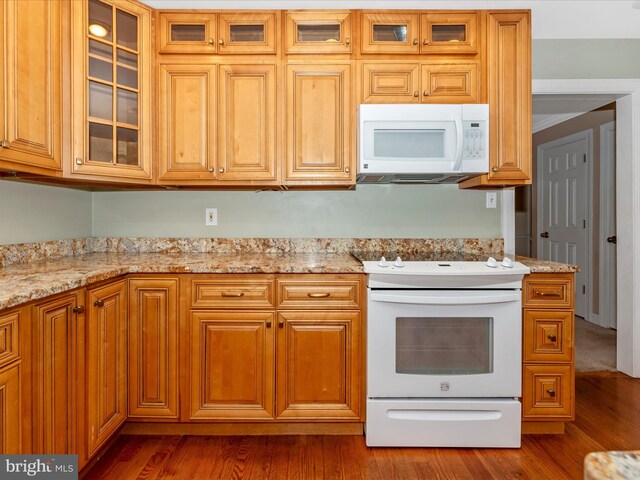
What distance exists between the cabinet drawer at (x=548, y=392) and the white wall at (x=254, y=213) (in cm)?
110

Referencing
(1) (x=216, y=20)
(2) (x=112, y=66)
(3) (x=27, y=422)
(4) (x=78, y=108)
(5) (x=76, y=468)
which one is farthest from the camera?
→ (1) (x=216, y=20)

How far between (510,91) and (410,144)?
644 mm

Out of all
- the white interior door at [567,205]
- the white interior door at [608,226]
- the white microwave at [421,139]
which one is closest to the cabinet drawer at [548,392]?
the white microwave at [421,139]

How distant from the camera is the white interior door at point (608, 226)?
3.87 meters

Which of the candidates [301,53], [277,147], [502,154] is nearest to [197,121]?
[277,147]

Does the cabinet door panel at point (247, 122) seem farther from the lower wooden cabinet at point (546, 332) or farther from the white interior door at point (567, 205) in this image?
the white interior door at point (567, 205)

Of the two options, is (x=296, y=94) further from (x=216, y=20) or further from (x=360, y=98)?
(x=216, y=20)

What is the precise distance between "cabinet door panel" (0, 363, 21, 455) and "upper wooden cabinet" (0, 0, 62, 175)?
770 millimetres

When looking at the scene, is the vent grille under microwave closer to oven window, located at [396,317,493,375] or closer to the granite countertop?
the granite countertop

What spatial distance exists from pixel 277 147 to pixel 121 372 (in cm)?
137

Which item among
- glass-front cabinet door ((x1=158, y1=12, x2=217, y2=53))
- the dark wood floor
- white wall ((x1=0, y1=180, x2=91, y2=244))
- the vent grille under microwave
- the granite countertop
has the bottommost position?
the dark wood floor

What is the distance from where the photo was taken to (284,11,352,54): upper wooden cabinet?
2148mm

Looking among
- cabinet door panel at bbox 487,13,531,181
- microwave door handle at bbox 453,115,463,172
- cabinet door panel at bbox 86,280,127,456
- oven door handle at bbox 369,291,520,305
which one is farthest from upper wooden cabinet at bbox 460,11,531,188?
cabinet door panel at bbox 86,280,127,456

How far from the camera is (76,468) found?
4.81 ft
